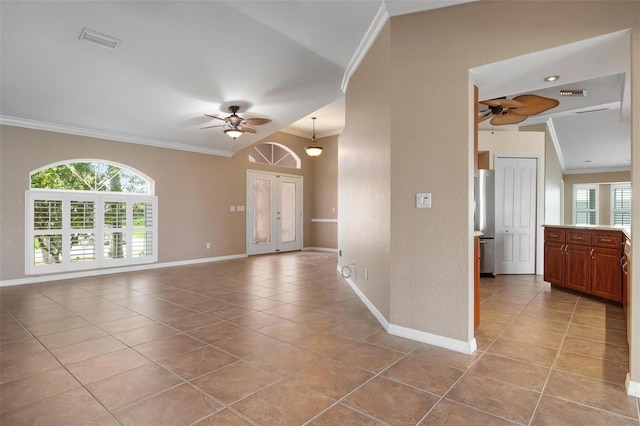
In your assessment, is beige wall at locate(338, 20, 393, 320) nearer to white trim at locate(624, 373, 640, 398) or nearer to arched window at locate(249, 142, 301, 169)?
white trim at locate(624, 373, 640, 398)

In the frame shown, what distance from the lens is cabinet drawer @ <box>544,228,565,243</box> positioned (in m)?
4.66

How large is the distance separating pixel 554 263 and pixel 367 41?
3.93m

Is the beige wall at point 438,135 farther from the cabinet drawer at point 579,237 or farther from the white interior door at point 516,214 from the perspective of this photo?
the white interior door at point 516,214

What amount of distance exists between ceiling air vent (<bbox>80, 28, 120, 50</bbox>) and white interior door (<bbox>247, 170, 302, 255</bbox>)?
4785 mm

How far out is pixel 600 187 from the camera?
1074 cm

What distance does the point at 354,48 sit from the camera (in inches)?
149

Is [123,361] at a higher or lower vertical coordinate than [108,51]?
lower

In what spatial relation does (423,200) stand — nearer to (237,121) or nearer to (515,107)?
(515,107)

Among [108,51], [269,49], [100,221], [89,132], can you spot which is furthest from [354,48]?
[100,221]

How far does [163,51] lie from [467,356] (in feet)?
13.9

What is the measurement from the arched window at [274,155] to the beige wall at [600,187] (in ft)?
28.7

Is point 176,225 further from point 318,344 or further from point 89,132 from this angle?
point 318,344

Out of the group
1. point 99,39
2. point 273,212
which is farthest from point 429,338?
point 273,212

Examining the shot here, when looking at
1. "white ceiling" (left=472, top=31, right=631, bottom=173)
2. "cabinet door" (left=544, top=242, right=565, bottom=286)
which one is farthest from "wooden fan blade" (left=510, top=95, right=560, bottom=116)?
"cabinet door" (left=544, top=242, right=565, bottom=286)
